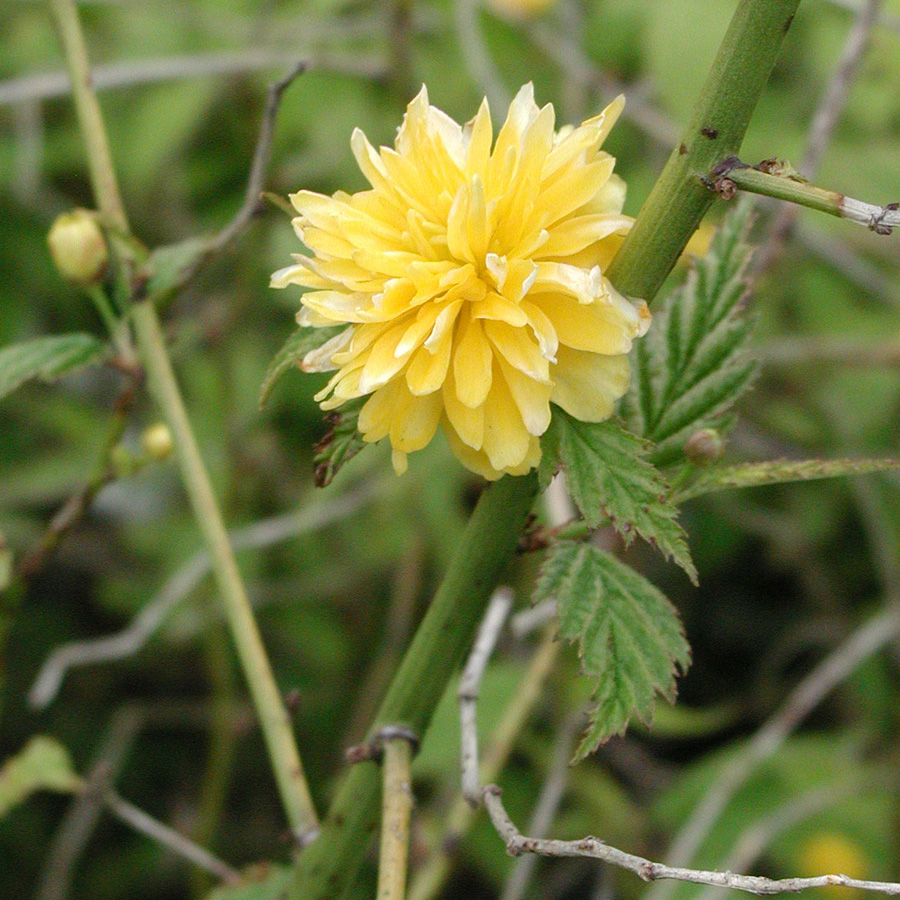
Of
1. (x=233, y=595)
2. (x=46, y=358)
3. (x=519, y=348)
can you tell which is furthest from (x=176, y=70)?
(x=519, y=348)

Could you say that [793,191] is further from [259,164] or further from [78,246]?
[78,246]

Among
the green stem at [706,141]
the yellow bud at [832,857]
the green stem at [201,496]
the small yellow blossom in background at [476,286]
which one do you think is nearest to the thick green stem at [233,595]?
the green stem at [201,496]

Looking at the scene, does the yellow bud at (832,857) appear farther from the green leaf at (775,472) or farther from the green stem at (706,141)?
the green stem at (706,141)

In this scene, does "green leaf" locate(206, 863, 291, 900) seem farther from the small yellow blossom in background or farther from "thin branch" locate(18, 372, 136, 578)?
the small yellow blossom in background

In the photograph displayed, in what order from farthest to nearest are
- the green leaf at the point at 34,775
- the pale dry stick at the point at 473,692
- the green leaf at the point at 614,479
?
the green leaf at the point at 34,775 → the pale dry stick at the point at 473,692 → the green leaf at the point at 614,479

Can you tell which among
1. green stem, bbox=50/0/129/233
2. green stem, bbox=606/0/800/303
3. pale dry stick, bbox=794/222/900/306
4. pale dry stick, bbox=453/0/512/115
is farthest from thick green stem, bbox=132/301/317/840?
pale dry stick, bbox=794/222/900/306
